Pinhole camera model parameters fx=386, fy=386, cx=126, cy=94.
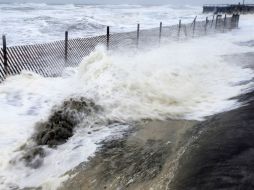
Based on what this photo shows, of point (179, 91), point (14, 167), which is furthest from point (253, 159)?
point (179, 91)

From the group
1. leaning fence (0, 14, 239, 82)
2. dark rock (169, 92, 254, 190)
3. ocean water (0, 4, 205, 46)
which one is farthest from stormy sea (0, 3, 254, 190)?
Result: ocean water (0, 4, 205, 46)

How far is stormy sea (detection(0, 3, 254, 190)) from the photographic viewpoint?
5.29 m

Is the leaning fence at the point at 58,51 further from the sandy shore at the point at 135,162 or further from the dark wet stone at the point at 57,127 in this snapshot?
the sandy shore at the point at 135,162

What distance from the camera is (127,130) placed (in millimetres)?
7348

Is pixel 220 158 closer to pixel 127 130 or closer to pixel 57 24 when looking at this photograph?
pixel 127 130

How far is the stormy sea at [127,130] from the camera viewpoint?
529 centimetres

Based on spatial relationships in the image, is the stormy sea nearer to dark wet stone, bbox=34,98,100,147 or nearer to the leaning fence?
dark wet stone, bbox=34,98,100,147

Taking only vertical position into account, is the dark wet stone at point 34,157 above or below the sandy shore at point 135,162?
below

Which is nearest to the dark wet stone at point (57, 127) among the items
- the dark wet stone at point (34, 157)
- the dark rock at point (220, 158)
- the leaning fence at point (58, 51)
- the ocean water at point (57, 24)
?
the dark wet stone at point (34, 157)

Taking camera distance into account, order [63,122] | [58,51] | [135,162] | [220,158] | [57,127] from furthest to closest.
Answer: [58,51]
[63,122]
[57,127]
[135,162]
[220,158]

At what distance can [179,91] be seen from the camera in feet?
34.2

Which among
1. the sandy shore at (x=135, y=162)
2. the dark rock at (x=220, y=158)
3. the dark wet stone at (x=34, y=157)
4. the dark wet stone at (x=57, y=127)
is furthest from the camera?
the dark wet stone at (x=57, y=127)

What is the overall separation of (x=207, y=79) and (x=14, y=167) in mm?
8120

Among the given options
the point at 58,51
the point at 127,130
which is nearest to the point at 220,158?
the point at 127,130
